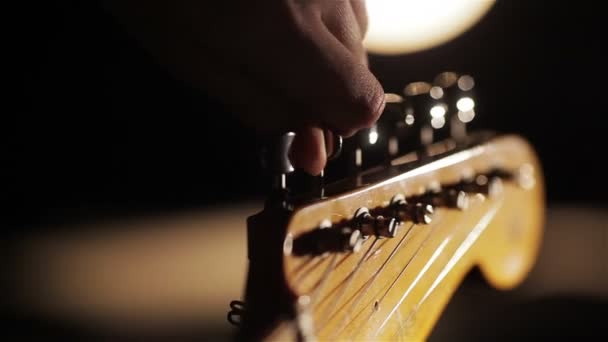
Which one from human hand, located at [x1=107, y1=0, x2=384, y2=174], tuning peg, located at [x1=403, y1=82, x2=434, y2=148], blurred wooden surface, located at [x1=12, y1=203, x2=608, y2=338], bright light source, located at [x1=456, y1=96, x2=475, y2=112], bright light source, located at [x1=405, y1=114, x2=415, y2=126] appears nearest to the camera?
human hand, located at [x1=107, y1=0, x2=384, y2=174]

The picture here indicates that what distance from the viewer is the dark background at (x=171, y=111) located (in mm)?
1211

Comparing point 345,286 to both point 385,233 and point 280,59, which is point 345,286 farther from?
point 280,59

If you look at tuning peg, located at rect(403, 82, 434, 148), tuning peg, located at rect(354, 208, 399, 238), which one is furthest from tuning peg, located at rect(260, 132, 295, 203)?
tuning peg, located at rect(403, 82, 434, 148)

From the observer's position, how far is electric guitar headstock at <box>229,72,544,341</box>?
54 cm

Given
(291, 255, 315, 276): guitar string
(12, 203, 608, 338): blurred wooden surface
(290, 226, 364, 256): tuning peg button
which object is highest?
(290, 226, 364, 256): tuning peg button

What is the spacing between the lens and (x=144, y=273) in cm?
176

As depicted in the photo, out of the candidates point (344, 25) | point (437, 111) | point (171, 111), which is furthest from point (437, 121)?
point (171, 111)

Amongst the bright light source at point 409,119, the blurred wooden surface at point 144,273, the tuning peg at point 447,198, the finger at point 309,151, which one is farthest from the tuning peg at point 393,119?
the blurred wooden surface at point 144,273

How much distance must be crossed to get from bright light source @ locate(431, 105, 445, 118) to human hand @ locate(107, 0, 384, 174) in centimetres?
39

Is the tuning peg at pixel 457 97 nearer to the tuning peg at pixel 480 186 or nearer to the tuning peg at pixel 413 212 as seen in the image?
the tuning peg at pixel 480 186

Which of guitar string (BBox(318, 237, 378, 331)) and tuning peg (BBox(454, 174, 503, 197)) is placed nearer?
guitar string (BBox(318, 237, 378, 331))

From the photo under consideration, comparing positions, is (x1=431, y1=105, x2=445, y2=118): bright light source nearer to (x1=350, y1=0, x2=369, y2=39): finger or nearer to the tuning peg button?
(x1=350, y1=0, x2=369, y2=39): finger

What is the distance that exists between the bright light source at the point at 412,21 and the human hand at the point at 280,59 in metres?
0.52

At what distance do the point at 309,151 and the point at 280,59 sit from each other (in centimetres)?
12
